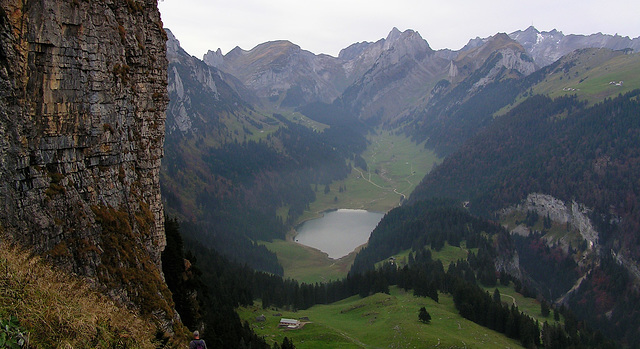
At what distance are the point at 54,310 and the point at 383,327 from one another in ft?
233

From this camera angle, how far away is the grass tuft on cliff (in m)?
18.1

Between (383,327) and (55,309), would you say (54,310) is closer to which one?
(55,309)

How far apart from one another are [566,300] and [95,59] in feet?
513

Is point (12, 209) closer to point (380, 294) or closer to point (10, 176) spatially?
point (10, 176)

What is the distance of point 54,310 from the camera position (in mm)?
19125

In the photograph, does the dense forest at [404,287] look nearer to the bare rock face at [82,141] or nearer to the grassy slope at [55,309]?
the bare rock face at [82,141]

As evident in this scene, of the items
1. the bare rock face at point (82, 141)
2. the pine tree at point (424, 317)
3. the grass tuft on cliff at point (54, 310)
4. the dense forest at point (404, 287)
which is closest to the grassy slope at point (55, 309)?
the grass tuft on cliff at point (54, 310)

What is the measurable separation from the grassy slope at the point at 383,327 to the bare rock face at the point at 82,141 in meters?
44.8

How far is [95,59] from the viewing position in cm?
2839

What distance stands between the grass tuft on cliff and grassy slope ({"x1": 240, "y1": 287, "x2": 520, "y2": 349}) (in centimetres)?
5169

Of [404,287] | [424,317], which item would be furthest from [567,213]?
[424,317]

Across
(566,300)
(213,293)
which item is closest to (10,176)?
(213,293)

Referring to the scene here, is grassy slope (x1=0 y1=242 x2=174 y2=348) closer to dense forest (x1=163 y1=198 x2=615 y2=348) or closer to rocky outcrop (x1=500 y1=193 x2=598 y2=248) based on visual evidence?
dense forest (x1=163 y1=198 x2=615 y2=348)

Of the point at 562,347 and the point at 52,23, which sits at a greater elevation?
the point at 52,23
